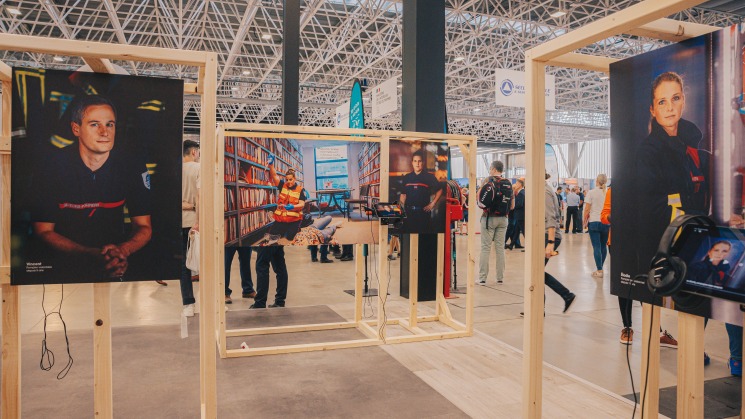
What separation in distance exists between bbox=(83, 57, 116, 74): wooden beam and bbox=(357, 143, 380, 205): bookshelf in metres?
2.41

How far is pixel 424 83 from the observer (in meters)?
5.75

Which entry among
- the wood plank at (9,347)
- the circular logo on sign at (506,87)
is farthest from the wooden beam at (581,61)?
the circular logo on sign at (506,87)

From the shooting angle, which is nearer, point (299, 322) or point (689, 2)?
point (689, 2)

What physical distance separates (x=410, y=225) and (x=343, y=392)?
1583 mm

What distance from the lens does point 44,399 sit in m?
2.88

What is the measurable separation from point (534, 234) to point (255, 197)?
7.98ft

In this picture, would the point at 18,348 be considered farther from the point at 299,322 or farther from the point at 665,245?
the point at 299,322

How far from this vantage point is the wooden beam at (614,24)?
4.96ft

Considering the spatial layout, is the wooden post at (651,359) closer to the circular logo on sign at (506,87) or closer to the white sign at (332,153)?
the white sign at (332,153)

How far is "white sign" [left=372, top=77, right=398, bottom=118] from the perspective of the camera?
7.61m

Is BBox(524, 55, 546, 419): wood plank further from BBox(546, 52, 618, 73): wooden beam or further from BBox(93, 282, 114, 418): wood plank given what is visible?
BBox(93, 282, 114, 418): wood plank

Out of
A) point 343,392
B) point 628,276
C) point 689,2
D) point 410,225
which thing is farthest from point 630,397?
point 689,2

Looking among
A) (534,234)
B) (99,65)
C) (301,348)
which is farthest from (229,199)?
(534,234)

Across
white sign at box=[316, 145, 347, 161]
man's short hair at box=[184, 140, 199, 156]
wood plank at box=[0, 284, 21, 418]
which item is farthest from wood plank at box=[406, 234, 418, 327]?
wood plank at box=[0, 284, 21, 418]
